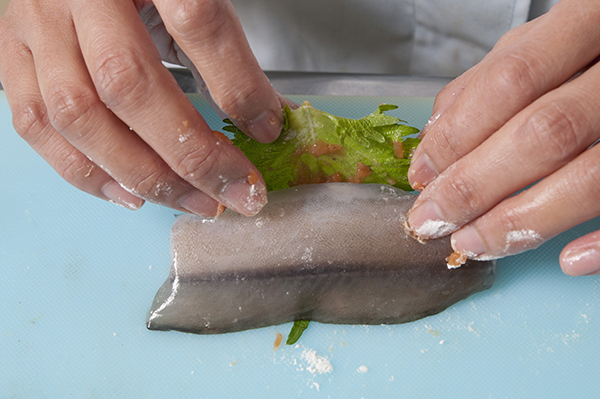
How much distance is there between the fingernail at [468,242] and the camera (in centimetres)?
136

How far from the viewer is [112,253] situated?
179cm

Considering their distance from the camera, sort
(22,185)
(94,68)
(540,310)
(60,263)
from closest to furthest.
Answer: (94,68) < (540,310) < (60,263) < (22,185)

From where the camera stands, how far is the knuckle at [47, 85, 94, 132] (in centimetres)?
117

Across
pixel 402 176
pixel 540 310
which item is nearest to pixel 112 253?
pixel 402 176

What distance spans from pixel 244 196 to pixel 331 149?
455 millimetres

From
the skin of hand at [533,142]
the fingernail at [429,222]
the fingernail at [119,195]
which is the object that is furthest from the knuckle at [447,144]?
the fingernail at [119,195]

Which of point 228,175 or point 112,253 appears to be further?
point 112,253

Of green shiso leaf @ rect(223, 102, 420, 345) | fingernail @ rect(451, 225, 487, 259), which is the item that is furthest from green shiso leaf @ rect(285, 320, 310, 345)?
fingernail @ rect(451, 225, 487, 259)

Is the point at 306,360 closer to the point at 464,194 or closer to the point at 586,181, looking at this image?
the point at 464,194

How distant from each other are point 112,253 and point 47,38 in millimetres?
901

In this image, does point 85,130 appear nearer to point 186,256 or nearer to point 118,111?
point 118,111

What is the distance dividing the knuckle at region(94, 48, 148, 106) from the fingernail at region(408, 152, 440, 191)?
0.90 m

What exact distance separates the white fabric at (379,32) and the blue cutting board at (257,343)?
122 cm

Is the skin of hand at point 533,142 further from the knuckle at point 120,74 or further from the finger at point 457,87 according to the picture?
the knuckle at point 120,74
